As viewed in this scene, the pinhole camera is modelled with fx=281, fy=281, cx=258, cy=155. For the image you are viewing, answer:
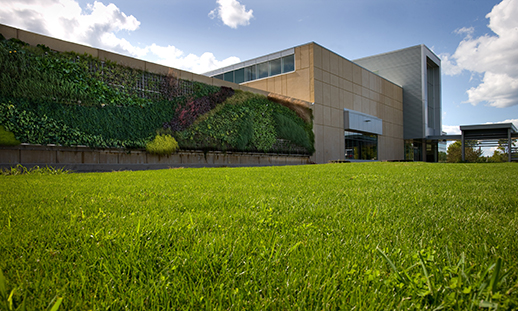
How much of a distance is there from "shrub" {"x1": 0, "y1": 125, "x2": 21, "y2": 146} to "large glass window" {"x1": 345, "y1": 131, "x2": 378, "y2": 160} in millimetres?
24345

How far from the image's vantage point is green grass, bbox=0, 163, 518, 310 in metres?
1.22

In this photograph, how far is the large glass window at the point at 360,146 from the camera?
27.9m

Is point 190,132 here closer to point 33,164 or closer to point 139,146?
point 139,146

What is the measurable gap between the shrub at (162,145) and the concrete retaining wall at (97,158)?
0.28 metres

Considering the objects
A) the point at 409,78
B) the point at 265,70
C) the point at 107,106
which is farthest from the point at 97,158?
the point at 409,78

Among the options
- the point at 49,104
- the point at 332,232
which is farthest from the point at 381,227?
the point at 49,104

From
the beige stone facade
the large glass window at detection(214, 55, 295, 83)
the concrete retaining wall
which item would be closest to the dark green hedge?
the concrete retaining wall

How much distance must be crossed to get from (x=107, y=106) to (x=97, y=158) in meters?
2.17

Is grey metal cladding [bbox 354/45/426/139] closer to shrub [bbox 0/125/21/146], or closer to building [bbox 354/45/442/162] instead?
building [bbox 354/45/442/162]

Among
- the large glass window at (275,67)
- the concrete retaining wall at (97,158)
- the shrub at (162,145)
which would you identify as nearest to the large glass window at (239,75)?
the large glass window at (275,67)

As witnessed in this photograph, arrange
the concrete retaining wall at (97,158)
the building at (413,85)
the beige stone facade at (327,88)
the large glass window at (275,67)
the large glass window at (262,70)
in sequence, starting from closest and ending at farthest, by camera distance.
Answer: the concrete retaining wall at (97,158) → the beige stone facade at (327,88) → the large glass window at (275,67) → the large glass window at (262,70) → the building at (413,85)

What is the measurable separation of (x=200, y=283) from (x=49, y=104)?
1158 cm

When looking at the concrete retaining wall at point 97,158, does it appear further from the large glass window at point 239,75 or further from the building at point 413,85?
the building at point 413,85

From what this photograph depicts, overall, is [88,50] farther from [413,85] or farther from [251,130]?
[413,85]
